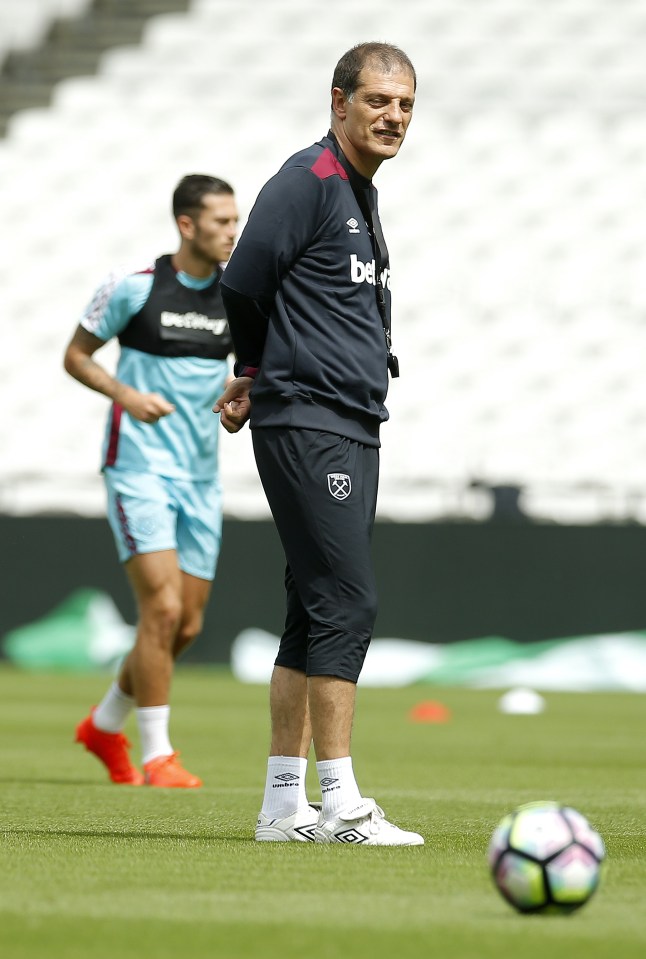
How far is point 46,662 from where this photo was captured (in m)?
15.1

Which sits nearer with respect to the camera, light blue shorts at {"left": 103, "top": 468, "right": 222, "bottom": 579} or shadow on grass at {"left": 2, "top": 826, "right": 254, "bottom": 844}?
shadow on grass at {"left": 2, "top": 826, "right": 254, "bottom": 844}


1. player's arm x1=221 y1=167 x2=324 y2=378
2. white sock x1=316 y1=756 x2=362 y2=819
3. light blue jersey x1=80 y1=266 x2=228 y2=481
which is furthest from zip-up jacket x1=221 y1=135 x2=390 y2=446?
light blue jersey x1=80 y1=266 x2=228 y2=481

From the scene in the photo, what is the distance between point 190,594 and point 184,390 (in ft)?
2.63

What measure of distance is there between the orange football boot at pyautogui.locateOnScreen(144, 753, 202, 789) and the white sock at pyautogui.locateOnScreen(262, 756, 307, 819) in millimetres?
1674

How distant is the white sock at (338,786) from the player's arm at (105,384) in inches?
80.0

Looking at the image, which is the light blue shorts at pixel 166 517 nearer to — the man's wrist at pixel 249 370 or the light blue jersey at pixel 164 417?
the light blue jersey at pixel 164 417

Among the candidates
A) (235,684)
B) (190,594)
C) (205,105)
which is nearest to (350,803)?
(190,594)

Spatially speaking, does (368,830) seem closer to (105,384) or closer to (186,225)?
(105,384)

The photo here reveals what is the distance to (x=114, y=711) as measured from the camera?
6.97 meters

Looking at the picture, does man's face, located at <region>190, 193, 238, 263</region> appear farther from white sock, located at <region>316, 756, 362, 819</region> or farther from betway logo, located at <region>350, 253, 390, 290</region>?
white sock, located at <region>316, 756, 362, 819</region>

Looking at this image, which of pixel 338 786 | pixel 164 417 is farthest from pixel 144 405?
pixel 338 786

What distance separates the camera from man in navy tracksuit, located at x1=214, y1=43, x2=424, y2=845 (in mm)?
4684

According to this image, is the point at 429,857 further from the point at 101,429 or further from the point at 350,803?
the point at 101,429

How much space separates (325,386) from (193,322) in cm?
237
